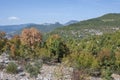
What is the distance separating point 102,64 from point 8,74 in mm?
13423

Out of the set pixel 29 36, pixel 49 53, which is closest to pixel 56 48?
pixel 49 53

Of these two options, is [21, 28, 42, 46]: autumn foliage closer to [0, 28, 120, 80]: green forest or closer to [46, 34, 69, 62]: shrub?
[0, 28, 120, 80]: green forest

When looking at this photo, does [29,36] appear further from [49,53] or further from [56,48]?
[56,48]

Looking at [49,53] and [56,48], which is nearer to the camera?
[49,53]

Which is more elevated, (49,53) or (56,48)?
(56,48)

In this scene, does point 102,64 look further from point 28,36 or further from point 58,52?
point 28,36

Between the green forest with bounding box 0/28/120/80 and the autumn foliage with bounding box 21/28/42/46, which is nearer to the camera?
the green forest with bounding box 0/28/120/80

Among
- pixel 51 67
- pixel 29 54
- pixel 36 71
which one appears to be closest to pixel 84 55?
pixel 51 67

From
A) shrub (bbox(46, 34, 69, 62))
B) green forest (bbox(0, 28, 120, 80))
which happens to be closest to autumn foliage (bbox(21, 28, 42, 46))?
green forest (bbox(0, 28, 120, 80))

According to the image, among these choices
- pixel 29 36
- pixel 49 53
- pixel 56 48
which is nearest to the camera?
pixel 49 53

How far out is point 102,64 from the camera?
125 ft

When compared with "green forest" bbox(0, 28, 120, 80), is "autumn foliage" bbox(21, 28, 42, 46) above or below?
above

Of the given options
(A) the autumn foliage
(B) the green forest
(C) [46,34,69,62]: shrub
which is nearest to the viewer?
(B) the green forest

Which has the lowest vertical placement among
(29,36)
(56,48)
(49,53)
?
(49,53)
